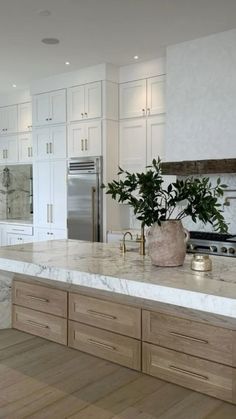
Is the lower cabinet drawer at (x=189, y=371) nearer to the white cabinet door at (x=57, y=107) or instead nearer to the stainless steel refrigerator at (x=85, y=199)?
the stainless steel refrigerator at (x=85, y=199)

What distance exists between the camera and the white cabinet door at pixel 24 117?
6594 millimetres

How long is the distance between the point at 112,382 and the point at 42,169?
4187 millimetres

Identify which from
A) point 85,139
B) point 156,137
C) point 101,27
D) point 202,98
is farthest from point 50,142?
point 202,98

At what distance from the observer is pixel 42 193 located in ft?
20.2

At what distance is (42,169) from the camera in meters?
6.14

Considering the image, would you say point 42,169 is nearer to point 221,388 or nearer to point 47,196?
point 47,196

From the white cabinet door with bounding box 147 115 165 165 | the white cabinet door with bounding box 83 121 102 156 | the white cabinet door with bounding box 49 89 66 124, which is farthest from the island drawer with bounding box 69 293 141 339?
the white cabinet door with bounding box 49 89 66 124

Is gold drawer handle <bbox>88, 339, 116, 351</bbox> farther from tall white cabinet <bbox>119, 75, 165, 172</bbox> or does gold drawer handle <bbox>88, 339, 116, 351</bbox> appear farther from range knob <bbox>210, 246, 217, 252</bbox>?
tall white cabinet <bbox>119, 75, 165, 172</bbox>

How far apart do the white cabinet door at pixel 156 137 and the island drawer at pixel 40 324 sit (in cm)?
273

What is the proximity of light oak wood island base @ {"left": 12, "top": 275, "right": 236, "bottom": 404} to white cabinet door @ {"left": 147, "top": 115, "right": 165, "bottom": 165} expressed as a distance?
263cm

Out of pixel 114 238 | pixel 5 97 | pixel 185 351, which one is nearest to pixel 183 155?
pixel 114 238

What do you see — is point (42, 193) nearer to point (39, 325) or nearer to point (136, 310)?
point (39, 325)

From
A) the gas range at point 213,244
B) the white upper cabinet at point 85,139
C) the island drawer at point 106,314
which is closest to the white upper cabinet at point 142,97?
the white upper cabinet at point 85,139

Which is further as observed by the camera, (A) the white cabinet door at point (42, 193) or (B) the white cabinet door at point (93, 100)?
(A) the white cabinet door at point (42, 193)
